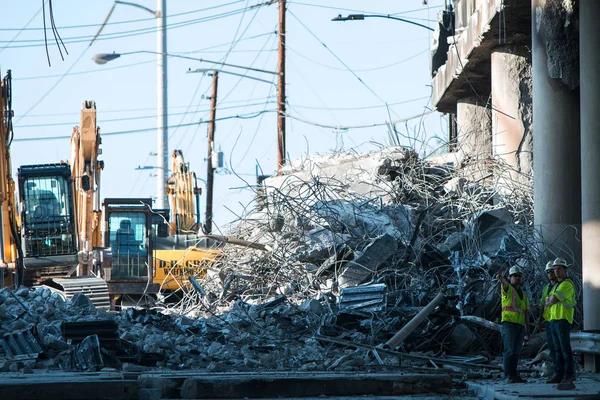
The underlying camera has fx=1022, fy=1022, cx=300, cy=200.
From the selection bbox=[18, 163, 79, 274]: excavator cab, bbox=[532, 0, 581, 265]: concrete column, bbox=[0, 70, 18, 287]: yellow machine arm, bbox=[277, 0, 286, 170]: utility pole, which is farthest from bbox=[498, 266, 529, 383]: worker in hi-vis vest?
bbox=[277, 0, 286, 170]: utility pole

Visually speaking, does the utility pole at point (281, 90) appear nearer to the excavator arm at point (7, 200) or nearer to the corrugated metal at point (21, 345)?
the excavator arm at point (7, 200)

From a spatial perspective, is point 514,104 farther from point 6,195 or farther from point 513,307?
point 6,195

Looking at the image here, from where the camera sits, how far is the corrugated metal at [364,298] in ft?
46.8

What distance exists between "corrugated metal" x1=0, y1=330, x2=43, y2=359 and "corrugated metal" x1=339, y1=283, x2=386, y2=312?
423 cm

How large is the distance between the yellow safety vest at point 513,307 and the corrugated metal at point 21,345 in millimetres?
5722

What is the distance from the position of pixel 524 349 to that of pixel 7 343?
6.66m

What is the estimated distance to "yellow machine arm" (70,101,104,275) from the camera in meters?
25.0

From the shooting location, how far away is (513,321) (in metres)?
10.6

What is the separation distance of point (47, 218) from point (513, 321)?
43.8 feet

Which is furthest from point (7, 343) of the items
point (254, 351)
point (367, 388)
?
point (367, 388)

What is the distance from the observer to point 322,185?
60.4 ft

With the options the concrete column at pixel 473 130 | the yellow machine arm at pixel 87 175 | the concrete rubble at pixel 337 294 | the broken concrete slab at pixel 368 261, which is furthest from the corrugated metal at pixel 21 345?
the yellow machine arm at pixel 87 175

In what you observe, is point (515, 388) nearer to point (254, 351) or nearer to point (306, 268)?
point (254, 351)

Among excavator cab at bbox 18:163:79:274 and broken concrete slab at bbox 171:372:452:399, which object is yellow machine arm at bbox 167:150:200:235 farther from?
broken concrete slab at bbox 171:372:452:399
